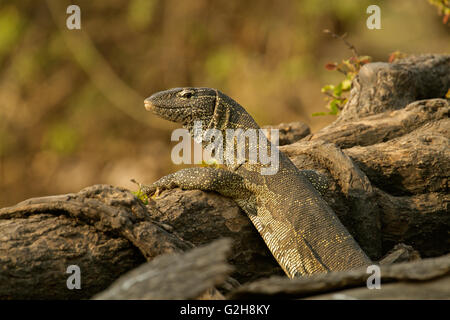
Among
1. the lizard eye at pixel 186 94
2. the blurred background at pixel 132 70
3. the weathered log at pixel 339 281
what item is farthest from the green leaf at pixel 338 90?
the blurred background at pixel 132 70

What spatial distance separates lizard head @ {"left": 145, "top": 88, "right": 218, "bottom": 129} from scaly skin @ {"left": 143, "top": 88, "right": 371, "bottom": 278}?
61cm

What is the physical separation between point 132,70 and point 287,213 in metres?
11.5

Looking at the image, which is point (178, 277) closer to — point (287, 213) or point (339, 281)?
point (339, 281)

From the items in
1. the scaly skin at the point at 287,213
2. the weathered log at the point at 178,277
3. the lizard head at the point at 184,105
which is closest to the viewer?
the weathered log at the point at 178,277

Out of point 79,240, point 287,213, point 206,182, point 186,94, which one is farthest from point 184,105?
point 79,240

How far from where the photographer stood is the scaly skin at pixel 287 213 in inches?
184

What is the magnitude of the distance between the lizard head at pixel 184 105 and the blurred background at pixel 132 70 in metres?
8.94

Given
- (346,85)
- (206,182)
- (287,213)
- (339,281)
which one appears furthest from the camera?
(346,85)

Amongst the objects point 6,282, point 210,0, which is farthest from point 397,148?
point 210,0

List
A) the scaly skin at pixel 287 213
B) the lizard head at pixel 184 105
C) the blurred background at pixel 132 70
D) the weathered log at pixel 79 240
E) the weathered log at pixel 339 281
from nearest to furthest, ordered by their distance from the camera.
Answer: the weathered log at pixel 339 281
the weathered log at pixel 79 240
the scaly skin at pixel 287 213
the lizard head at pixel 184 105
the blurred background at pixel 132 70

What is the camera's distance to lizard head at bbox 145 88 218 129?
17.0 ft

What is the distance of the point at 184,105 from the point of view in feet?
17.0

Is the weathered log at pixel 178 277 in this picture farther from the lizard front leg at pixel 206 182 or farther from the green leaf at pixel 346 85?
the green leaf at pixel 346 85

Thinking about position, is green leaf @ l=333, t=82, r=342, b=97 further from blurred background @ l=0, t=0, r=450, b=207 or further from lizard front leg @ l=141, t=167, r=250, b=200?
blurred background @ l=0, t=0, r=450, b=207
